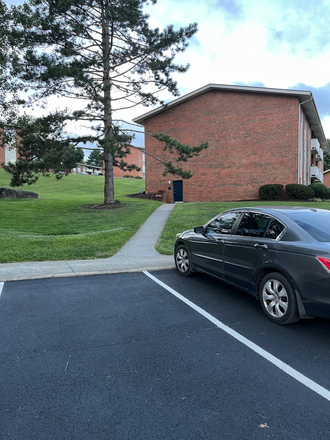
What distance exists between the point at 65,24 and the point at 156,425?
20.9m

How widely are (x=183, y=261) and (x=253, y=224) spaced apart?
211 centimetres

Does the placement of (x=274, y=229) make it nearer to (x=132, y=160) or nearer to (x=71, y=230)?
(x=71, y=230)

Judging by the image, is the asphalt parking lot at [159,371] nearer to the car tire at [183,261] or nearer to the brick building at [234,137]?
the car tire at [183,261]

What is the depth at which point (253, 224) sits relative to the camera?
15.9 feet

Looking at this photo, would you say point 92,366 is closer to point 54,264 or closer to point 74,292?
point 74,292

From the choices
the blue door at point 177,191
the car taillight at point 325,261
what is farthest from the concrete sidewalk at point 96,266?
the blue door at point 177,191

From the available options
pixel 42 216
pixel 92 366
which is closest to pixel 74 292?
pixel 92 366

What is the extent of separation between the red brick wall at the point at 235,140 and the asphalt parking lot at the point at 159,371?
20.7m

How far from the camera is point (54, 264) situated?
25.0 ft

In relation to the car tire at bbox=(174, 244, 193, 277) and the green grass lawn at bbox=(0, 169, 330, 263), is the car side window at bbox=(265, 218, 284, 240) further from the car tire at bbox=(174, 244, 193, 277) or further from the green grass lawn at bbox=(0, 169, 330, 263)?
the green grass lawn at bbox=(0, 169, 330, 263)

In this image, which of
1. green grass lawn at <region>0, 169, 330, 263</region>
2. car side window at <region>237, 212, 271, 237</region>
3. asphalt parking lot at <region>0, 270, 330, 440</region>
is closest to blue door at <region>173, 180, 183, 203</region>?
green grass lawn at <region>0, 169, 330, 263</region>

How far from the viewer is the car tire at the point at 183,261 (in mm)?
6321

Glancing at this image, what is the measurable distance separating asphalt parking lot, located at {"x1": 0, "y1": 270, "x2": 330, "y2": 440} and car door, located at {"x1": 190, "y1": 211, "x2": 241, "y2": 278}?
64 centimetres

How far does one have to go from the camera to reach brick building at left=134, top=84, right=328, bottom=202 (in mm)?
23094
